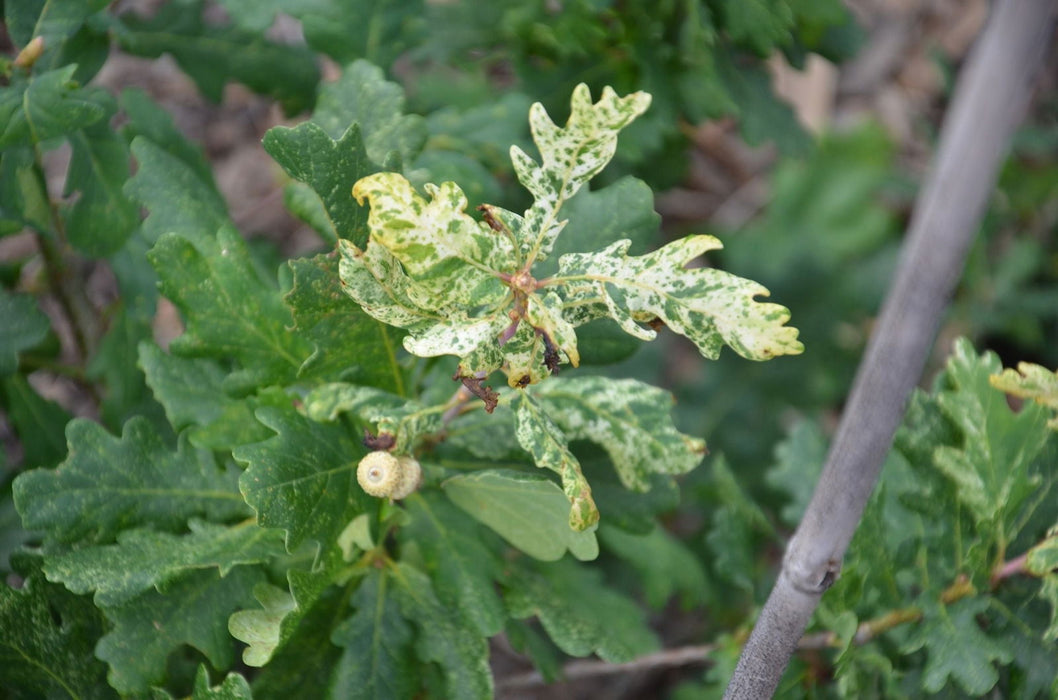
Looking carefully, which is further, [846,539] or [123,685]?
[123,685]

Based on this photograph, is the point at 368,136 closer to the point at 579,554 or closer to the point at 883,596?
the point at 579,554

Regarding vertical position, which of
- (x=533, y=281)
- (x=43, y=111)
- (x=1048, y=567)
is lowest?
(x=1048, y=567)

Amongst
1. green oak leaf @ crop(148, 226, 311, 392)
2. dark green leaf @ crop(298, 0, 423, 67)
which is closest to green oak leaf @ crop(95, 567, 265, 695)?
green oak leaf @ crop(148, 226, 311, 392)

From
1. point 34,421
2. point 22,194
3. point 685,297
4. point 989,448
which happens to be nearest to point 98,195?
point 22,194

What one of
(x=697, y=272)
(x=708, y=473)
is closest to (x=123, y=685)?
(x=697, y=272)

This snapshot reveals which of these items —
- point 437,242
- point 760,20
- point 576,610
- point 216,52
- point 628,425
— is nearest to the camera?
point 437,242

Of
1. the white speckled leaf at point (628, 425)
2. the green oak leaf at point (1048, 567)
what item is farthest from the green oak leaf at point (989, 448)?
the white speckled leaf at point (628, 425)

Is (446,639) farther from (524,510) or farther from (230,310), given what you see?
(230,310)
